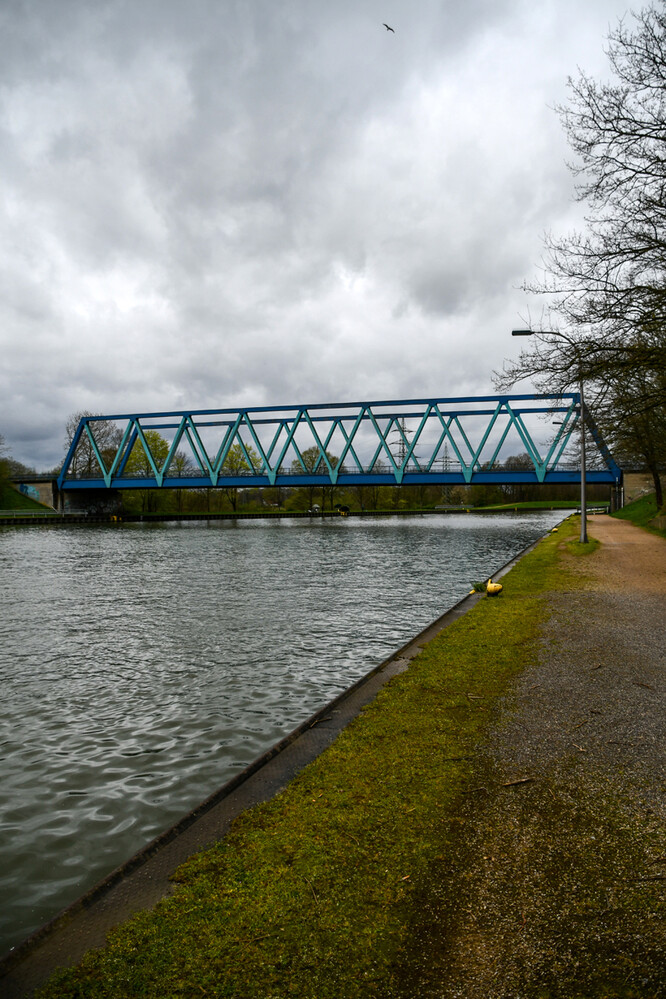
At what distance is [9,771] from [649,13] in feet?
54.9

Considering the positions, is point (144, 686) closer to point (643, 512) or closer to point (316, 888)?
point (316, 888)

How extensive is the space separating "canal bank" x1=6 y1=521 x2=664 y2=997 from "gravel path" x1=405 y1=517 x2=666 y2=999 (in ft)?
0.03

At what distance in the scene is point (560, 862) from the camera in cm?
332

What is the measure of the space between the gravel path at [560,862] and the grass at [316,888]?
0.17 m

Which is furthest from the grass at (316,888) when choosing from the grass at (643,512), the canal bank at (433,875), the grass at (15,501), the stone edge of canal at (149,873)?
the grass at (15,501)

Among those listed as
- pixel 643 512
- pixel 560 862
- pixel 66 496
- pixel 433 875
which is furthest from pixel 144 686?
pixel 66 496

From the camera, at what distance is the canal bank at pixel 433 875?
103 inches

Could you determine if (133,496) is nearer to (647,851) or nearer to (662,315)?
(662,315)

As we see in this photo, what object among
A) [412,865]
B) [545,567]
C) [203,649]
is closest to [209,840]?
[412,865]

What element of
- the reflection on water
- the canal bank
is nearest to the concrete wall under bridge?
the reflection on water

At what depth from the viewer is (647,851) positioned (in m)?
3.40

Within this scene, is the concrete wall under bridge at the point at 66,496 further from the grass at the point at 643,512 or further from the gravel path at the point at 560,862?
the gravel path at the point at 560,862

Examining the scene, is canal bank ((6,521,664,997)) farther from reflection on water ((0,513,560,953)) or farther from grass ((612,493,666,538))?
grass ((612,493,666,538))

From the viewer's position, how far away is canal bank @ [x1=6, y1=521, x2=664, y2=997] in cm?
262
